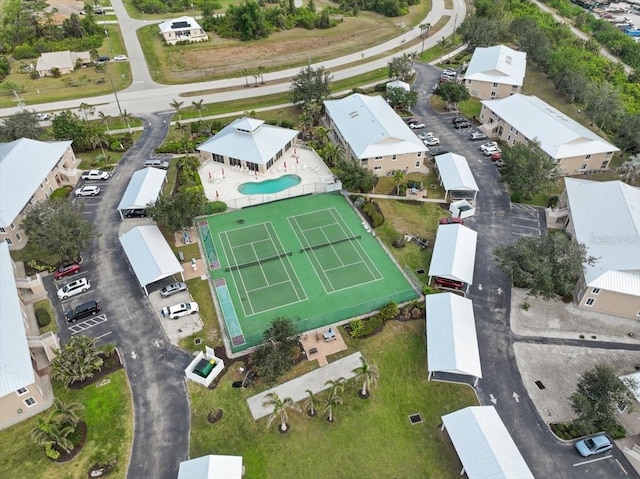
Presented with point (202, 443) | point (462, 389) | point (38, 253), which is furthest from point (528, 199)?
point (38, 253)

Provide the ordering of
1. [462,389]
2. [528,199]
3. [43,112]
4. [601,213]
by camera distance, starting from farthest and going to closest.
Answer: [43,112] → [528,199] → [601,213] → [462,389]

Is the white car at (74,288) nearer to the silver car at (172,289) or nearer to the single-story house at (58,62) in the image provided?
Answer: the silver car at (172,289)

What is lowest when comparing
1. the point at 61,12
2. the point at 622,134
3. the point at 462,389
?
the point at 462,389

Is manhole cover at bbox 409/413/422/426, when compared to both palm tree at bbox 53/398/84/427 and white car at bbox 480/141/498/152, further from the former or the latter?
white car at bbox 480/141/498/152

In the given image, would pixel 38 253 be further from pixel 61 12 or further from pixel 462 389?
pixel 61 12

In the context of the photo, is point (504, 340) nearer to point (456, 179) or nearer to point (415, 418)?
point (415, 418)

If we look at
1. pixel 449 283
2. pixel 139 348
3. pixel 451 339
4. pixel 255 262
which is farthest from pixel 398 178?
pixel 139 348
